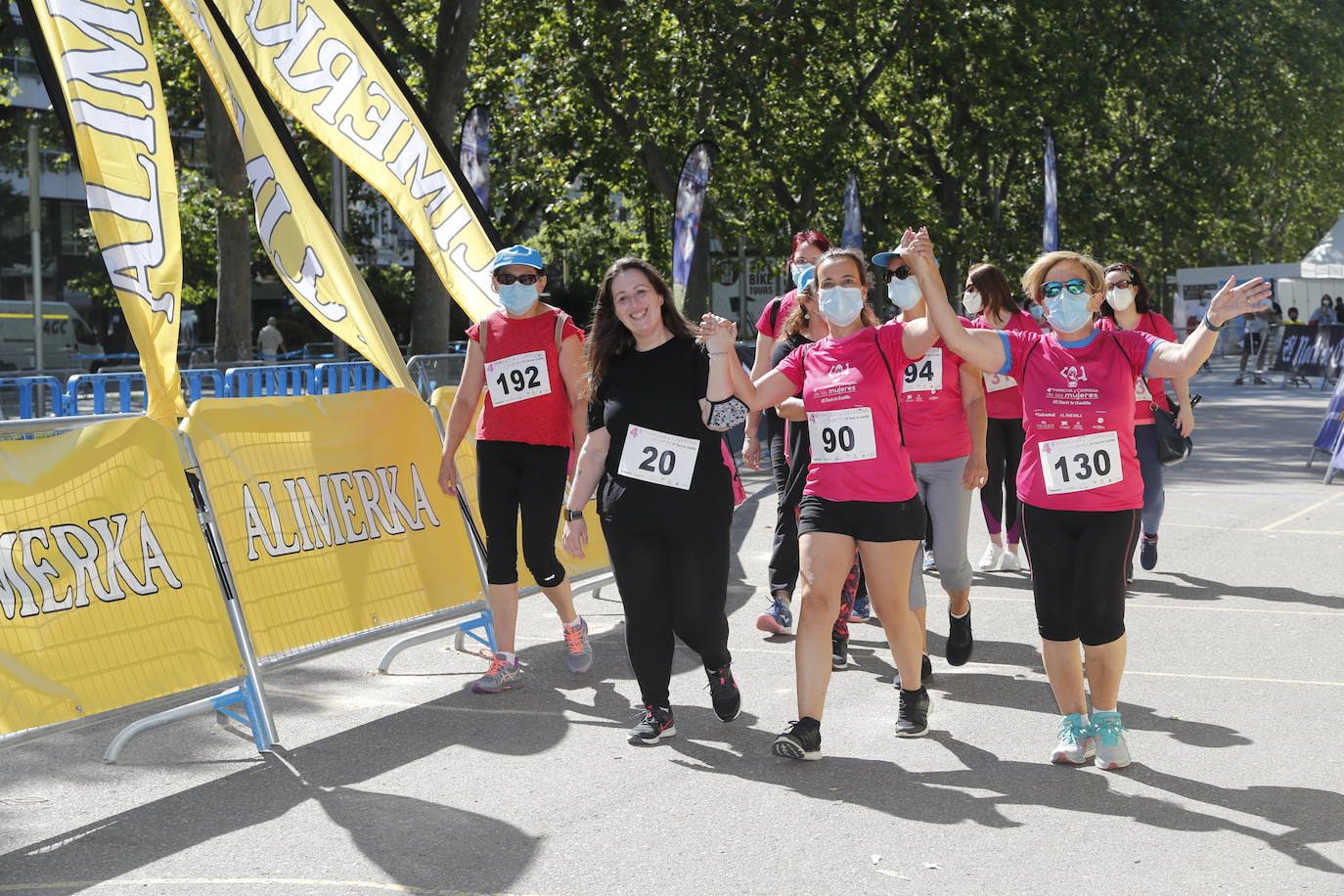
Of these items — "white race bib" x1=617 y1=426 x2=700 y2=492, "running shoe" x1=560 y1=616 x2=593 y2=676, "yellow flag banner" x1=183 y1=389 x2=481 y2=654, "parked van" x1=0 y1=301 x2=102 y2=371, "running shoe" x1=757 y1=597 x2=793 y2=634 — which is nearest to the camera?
"white race bib" x1=617 y1=426 x2=700 y2=492

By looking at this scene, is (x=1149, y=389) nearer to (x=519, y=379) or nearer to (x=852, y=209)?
(x=519, y=379)

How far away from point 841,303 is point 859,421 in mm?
440

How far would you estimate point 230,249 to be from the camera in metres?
24.2

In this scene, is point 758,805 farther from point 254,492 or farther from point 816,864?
point 254,492

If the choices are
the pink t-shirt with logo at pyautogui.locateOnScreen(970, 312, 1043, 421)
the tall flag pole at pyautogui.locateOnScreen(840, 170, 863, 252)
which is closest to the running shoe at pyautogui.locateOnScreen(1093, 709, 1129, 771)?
the pink t-shirt with logo at pyautogui.locateOnScreen(970, 312, 1043, 421)

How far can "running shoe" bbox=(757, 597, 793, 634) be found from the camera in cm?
806

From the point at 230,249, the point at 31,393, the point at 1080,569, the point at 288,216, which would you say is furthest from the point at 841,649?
the point at 230,249

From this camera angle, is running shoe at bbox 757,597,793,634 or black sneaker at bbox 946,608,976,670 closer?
black sneaker at bbox 946,608,976,670

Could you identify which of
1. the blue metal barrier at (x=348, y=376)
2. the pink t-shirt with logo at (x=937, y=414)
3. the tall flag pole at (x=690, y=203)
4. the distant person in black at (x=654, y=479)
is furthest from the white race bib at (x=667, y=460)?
the tall flag pole at (x=690, y=203)

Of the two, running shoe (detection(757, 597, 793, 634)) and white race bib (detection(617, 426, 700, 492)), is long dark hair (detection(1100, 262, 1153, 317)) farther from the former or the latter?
white race bib (detection(617, 426, 700, 492))

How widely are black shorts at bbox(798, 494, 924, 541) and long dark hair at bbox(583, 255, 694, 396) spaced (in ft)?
2.89

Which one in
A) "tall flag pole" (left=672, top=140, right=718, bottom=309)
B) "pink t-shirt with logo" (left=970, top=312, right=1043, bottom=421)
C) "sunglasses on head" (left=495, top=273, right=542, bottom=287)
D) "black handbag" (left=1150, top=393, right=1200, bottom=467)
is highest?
"tall flag pole" (left=672, top=140, right=718, bottom=309)

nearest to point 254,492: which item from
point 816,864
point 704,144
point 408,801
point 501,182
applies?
point 408,801

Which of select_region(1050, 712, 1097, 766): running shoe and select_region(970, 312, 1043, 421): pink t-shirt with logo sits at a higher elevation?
select_region(970, 312, 1043, 421): pink t-shirt with logo
